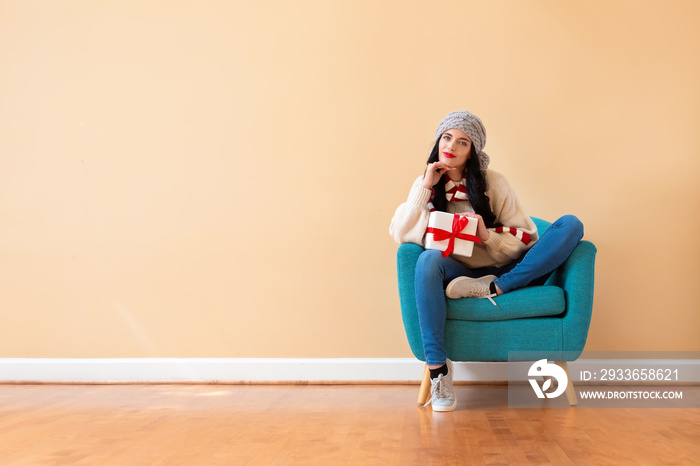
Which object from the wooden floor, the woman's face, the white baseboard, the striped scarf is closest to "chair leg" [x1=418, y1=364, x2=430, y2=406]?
the wooden floor

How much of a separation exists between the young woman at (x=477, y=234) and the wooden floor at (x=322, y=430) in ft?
0.89

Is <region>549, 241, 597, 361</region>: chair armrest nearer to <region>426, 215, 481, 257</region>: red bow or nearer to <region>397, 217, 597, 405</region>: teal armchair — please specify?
<region>397, 217, 597, 405</region>: teal armchair

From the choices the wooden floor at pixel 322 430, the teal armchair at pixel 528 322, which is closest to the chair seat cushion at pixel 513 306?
the teal armchair at pixel 528 322

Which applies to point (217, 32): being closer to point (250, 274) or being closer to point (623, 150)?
point (250, 274)

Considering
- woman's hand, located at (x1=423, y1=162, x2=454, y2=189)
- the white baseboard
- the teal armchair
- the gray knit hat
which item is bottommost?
the white baseboard

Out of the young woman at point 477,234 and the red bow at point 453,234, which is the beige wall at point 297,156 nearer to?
the young woman at point 477,234

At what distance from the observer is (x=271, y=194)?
2.91 m

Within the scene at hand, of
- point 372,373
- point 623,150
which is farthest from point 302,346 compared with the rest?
point 623,150

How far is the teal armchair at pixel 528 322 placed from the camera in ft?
7.43

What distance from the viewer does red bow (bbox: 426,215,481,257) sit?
92.1 inches

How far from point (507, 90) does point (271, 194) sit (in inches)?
43.6

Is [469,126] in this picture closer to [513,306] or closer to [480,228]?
[480,228]

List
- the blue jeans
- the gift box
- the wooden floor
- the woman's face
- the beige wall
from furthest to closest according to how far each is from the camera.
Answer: the beige wall → the woman's face → the gift box → the blue jeans → the wooden floor

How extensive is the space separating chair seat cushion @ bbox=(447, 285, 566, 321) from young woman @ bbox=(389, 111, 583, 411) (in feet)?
0.09
